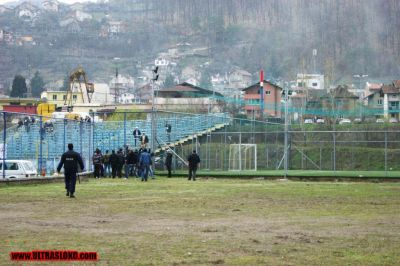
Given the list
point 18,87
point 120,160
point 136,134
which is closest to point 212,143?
point 136,134

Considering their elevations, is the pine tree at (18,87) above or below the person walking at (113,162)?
above

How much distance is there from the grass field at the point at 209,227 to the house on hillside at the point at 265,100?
7994cm

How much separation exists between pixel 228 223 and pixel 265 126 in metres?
53.2

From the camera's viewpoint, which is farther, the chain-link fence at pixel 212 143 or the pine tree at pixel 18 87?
the pine tree at pixel 18 87

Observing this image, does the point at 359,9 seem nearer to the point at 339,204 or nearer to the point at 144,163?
the point at 144,163

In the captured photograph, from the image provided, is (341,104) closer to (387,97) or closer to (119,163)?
(387,97)

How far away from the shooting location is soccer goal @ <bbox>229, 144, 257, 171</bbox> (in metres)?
59.3

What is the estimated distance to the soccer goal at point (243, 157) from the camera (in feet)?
195

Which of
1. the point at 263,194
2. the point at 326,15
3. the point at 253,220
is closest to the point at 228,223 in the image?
the point at 253,220

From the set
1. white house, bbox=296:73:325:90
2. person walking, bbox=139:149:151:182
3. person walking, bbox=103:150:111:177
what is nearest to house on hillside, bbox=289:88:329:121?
white house, bbox=296:73:325:90

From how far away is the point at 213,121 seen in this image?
6931 centimetres

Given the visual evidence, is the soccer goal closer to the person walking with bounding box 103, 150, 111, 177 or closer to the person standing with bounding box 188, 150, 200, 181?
the person walking with bounding box 103, 150, 111, 177

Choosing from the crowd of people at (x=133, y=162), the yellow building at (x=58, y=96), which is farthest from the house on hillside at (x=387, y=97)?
the crowd of people at (x=133, y=162)

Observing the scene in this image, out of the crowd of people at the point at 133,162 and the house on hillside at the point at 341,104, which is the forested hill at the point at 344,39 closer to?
the house on hillside at the point at 341,104
